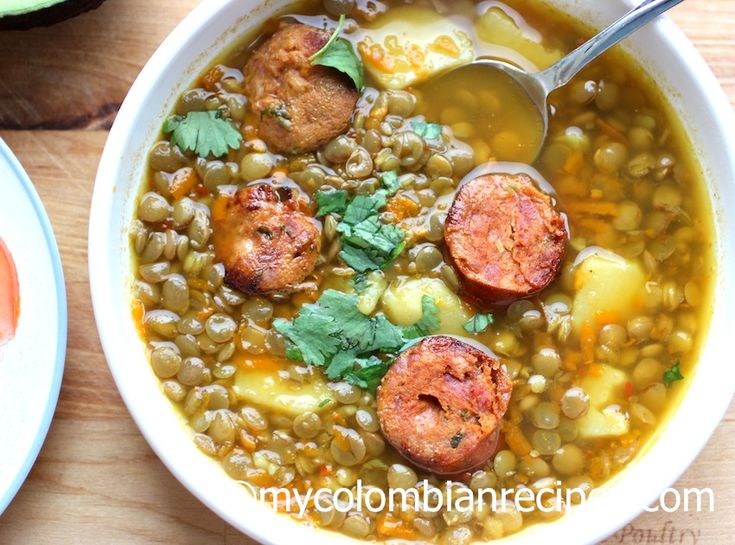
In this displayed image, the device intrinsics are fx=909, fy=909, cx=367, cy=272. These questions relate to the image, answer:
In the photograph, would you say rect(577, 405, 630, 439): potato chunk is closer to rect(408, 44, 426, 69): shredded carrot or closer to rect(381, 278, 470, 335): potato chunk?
rect(381, 278, 470, 335): potato chunk

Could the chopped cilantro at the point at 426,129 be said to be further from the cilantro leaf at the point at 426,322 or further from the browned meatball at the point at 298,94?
the cilantro leaf at the point at 426,322

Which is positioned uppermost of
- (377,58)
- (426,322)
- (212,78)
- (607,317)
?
(377,58)

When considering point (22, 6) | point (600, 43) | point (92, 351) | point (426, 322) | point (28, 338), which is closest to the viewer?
point (22, 6)

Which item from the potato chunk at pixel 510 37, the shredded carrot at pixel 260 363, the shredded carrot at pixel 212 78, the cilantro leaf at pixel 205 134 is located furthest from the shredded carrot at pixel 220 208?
the potato chunk at pixel 510 37

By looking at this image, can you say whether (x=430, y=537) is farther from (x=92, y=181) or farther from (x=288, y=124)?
(x=92, y=181)

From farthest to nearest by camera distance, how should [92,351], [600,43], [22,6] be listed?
[92,351] < [600,43] < [22,6]

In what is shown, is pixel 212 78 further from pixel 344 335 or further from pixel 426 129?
pixel 344 335

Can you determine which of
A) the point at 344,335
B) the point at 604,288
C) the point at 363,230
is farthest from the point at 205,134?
the point at 604,288
